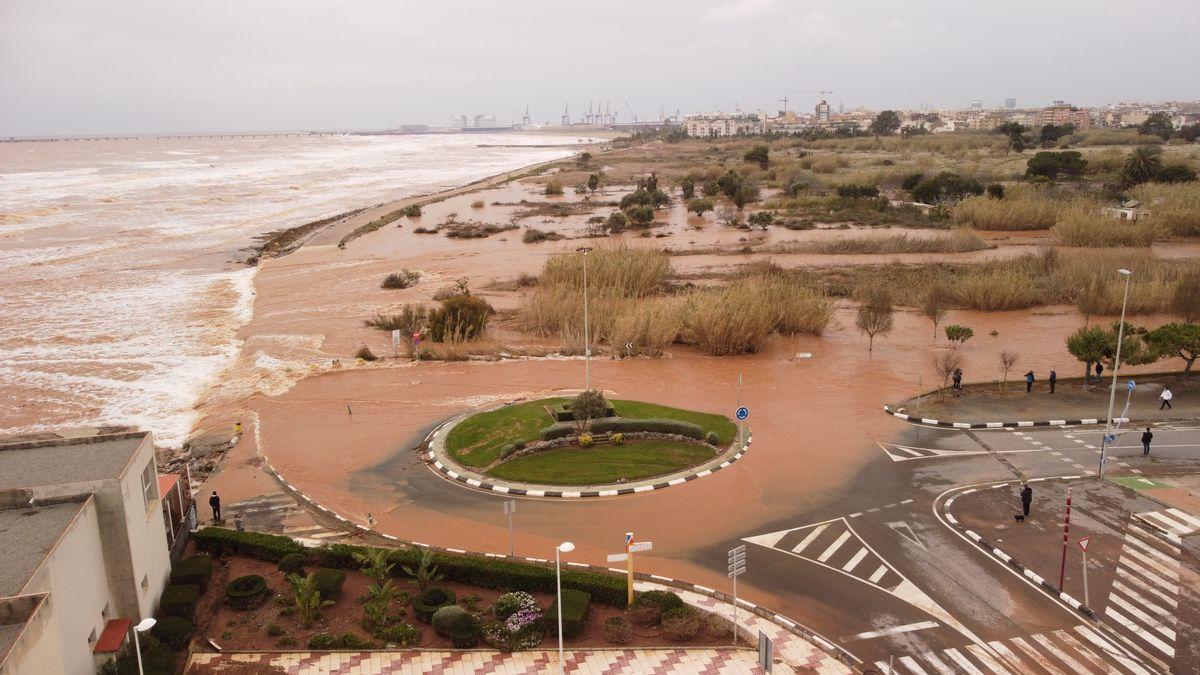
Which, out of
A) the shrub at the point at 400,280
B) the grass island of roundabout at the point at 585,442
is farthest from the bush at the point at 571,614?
the shrub at the point at 400,280

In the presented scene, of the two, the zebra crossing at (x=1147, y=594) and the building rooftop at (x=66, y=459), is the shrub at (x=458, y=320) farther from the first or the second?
the zebra crossing at (x=1147, y=594)

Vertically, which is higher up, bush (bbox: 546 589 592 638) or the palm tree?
the palm tree

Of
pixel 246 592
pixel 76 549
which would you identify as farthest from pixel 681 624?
pixel 76 549

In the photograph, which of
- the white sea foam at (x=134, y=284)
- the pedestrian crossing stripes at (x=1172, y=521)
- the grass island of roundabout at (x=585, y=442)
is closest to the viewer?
the pedestrian crossing stripes at (x=1172, y=521)

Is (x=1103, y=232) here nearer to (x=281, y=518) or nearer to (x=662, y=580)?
(x=662, y=580)

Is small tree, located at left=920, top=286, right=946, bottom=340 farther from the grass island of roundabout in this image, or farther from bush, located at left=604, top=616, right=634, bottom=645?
bush, located at left=604, top=616, right=634, bottom=645

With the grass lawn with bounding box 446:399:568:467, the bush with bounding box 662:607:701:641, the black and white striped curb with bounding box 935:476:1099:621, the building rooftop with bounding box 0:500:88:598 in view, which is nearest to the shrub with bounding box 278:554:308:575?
the building rooftop with bounding box 0:500:88:598
